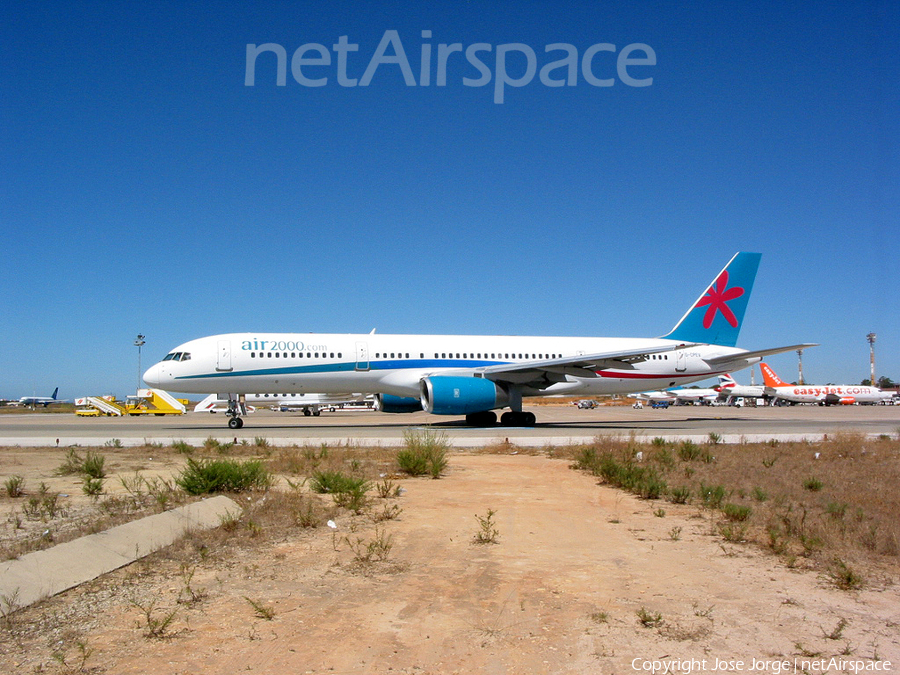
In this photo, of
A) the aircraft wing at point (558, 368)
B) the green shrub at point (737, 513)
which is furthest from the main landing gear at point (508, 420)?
the green shrub at point (737, 513)

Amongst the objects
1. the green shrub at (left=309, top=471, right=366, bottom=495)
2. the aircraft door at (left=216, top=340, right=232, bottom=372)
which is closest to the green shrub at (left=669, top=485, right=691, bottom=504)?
the green shrub at (left=309, top=471, right=366, bottom=495)

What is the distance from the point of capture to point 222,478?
8453mm

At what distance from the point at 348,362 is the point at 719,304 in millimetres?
17053

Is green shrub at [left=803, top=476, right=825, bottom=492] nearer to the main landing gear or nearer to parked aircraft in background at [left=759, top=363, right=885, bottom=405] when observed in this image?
the main landing gear

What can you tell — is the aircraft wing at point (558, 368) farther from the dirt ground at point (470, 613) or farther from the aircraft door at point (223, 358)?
the dirt ground at point (470, 613)

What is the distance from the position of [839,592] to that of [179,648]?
4.74m

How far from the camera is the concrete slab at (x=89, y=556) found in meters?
4.35

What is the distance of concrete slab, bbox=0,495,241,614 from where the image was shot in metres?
4.35

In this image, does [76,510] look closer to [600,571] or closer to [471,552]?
[471,552]

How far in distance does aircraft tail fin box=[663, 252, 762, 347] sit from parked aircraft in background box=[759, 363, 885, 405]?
40257 millimetres

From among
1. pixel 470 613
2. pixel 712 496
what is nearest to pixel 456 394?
pixel 712 496

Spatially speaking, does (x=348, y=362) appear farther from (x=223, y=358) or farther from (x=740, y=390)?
(x=740, y=390)

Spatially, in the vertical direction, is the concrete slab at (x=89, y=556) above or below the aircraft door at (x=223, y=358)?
below

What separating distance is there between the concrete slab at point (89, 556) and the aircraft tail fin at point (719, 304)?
2486 cm
